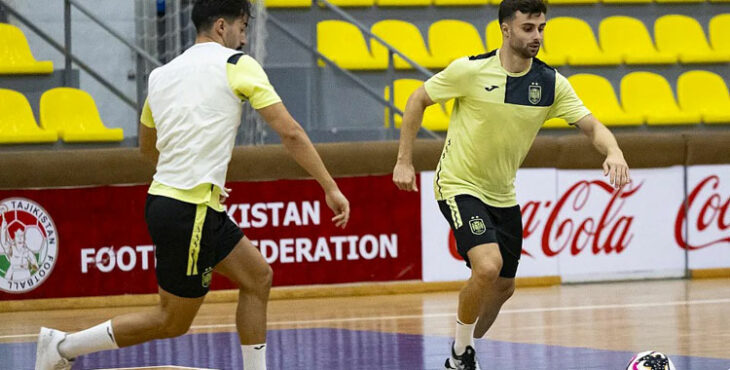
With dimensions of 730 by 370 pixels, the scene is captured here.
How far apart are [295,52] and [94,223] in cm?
297

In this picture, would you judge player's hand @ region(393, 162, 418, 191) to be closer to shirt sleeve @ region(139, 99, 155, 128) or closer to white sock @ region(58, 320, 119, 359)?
shirt sleeve @ region(139, 99, 155, 128)

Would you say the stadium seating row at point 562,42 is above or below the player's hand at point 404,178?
above

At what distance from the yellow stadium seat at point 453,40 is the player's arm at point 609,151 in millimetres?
7610

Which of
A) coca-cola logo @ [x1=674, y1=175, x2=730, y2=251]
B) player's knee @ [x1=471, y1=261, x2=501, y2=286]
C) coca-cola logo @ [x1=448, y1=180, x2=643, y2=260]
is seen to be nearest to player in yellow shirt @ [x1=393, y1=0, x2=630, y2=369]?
player's knee @ [x1=471, y1=261, x2=501, y2=286]

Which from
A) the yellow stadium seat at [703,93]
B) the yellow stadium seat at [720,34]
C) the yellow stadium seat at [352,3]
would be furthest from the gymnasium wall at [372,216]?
the yellow stadium seat at [720,34]

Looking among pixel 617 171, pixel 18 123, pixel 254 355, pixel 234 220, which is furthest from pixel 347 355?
pixel 18 123

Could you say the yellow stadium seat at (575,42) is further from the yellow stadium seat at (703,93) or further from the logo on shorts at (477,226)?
the logo on shorts at (477,226)

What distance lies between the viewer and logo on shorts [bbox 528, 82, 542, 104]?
24.7 feet

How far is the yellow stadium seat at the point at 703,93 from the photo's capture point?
15516 millimetres

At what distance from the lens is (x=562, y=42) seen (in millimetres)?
15773

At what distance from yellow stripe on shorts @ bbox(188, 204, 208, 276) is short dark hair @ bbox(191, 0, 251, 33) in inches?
33.7

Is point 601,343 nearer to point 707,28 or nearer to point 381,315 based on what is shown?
point 381,315

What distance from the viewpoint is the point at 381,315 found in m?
11.0

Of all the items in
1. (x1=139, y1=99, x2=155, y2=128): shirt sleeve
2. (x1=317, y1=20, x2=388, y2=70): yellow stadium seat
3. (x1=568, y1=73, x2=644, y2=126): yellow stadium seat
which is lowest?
(x1=139, y1=99, x2=155, y2=128): shirt sleeve
